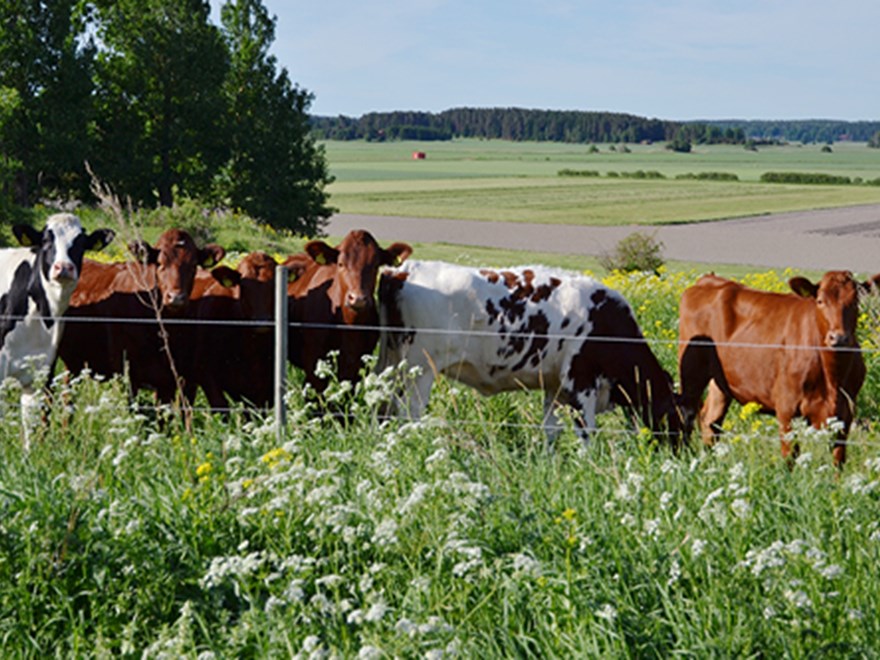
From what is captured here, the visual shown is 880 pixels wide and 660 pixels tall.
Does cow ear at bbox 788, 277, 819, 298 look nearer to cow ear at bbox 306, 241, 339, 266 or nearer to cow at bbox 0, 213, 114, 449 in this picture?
cow ear at bbox 306, 241, 339, 266

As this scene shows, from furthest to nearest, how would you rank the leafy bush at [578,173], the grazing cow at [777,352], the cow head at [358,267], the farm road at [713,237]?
the leafy bush at [578,173] < the farm road at [713,237] < the cow head at [358,267] < the grazing cow at [777,352]

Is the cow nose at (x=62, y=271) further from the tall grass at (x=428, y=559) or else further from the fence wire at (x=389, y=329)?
the tall grass at (x=428, y=559)

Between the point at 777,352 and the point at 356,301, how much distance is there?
3.15 m

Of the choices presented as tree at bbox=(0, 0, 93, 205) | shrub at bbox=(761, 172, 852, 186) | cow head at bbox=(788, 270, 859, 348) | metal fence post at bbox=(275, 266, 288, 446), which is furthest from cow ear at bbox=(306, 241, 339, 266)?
shrub at bbox=(761, 172, 852, 186)

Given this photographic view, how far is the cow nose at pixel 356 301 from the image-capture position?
8586 millimetres

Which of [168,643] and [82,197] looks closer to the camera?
[168,643]

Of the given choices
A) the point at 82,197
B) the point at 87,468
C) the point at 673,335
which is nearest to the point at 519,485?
the point at 87,468

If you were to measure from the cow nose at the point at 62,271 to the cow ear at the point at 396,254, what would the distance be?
2216mm

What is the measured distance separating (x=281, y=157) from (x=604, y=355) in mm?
44387

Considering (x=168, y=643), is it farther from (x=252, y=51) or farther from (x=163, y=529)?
(x=252, y=51)

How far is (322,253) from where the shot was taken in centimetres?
899

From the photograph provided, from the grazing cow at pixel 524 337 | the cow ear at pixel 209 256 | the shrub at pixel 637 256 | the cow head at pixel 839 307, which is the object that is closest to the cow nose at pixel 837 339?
the cow head at pixel 839 307

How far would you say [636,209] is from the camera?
7794 cm

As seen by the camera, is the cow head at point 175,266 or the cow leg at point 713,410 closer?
the cow head at point 175,266
